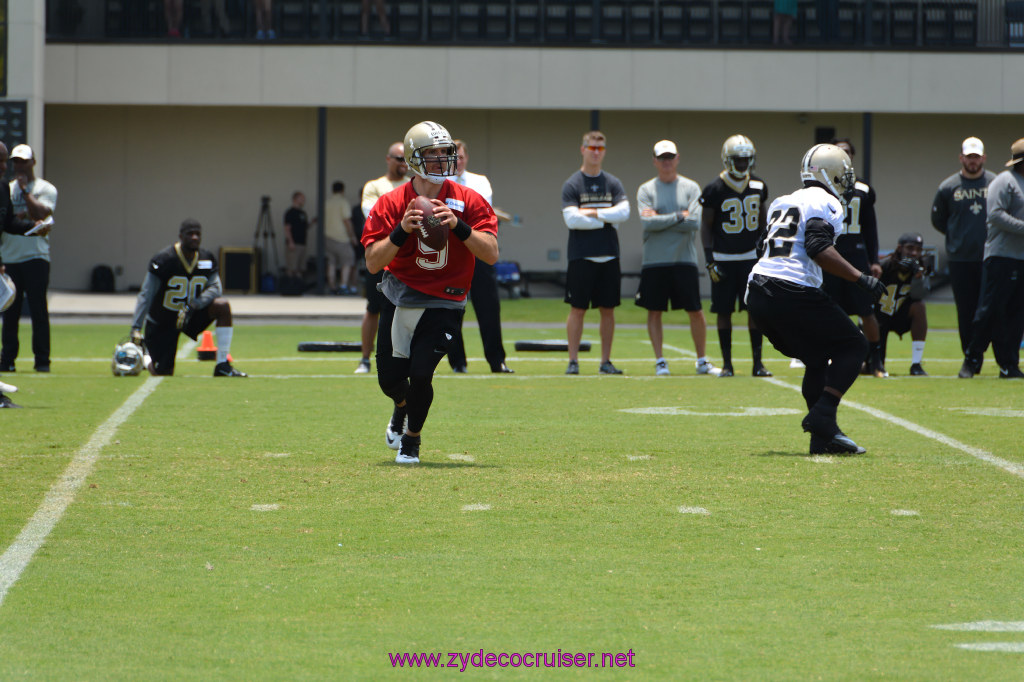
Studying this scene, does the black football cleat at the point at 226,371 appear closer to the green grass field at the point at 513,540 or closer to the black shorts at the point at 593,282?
the green grass field at the point at 513,540

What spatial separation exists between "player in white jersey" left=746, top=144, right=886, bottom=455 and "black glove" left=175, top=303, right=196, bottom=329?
6586 millimetres

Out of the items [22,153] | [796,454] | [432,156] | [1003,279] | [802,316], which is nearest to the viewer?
[432,156]

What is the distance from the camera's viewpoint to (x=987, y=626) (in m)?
4.64

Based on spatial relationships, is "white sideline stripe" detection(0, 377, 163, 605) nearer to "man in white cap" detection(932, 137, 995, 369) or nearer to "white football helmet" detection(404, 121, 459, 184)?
"white football helmet" detection(404, 121, 459, 184)

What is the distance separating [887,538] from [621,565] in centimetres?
124

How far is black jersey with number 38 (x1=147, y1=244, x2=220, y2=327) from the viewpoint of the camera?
13570 mm

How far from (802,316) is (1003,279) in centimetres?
555

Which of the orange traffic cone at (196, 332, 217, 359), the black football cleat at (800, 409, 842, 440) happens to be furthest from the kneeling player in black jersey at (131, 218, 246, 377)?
the black football cleat at (800, 409, 842, 440)

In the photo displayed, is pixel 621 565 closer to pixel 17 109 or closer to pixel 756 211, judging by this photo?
pixel 756 211

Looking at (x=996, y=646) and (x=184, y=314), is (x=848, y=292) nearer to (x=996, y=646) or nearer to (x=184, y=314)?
(x=184, y=314)

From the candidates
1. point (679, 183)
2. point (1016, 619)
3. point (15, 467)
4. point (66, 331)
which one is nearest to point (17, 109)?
point (66, 331)

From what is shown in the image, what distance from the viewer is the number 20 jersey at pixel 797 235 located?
8430 millimetres

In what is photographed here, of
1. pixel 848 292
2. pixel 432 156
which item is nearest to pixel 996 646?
pixel 432 156

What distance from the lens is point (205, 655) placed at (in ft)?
14.2
